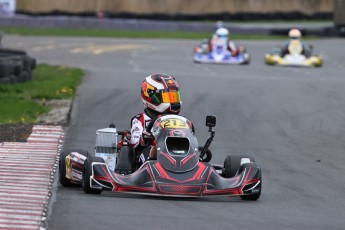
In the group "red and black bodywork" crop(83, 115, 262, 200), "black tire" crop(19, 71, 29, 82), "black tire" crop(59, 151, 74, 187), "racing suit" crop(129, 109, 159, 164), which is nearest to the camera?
"red and black bodywork" crop(83, 115, 262, 200)

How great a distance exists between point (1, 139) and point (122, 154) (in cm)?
337

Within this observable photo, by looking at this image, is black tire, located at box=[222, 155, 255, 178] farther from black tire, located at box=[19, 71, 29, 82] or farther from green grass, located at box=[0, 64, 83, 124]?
black tire, located at box=[19, 71, 29, 82]

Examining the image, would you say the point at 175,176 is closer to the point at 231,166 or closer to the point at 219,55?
the point at 231,166

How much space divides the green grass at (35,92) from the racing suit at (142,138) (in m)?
5.23

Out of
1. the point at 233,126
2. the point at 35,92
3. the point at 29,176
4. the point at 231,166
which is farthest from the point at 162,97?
the point at 35,92

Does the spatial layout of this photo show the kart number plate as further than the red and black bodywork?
Yes

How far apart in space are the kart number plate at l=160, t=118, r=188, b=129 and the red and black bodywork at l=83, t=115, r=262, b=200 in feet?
0.04

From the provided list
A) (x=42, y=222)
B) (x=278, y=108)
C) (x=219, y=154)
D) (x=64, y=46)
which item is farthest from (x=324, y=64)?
(x=42, y=222)

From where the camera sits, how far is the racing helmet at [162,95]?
10.4 m

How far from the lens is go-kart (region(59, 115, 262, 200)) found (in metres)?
9.40

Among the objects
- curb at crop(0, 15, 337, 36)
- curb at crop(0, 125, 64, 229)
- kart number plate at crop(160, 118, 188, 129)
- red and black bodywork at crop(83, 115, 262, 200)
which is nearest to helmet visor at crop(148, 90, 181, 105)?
kart number plate at crop(160, 118, 188, 129)

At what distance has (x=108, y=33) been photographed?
43219 millimetres

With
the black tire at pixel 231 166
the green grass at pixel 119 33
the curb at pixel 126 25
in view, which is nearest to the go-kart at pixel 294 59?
the green grass at pixel 119 33

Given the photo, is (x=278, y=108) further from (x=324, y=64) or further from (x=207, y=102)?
(x=324, y=64)
